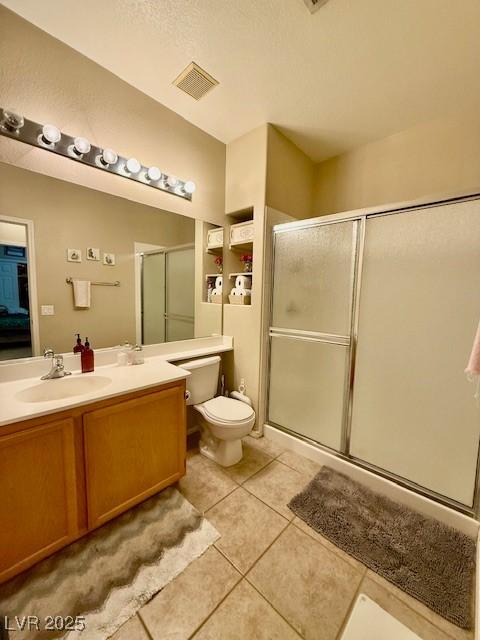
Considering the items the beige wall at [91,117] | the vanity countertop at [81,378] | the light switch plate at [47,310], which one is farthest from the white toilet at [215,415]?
the beige wall at [91,117]

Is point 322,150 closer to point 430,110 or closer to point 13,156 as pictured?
point 430,110

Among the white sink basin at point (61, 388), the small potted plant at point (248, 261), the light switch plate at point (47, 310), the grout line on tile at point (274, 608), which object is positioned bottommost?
the grout line on tile at point (274, 608)

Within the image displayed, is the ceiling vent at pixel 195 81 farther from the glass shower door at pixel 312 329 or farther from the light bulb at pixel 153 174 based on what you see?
the glass shower door at pixel 312 329

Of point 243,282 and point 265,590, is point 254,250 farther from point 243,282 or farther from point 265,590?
point 265,590

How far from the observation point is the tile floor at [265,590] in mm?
978

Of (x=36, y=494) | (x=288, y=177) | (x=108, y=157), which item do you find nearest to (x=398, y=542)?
(x=36, y=494)

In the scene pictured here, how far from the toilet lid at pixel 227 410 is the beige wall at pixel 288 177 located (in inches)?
65.5

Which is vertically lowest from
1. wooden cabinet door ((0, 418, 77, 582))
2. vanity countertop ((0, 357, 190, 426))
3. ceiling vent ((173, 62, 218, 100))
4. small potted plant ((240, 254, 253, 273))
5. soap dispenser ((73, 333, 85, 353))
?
wooden cabinet door ((0, 418, 77, 582))

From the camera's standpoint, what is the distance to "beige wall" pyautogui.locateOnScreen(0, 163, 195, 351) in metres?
1.41

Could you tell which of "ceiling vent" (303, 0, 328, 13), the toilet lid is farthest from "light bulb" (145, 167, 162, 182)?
the toilet lid

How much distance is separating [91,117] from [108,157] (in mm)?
245

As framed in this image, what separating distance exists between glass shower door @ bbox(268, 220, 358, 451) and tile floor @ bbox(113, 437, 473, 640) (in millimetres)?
697

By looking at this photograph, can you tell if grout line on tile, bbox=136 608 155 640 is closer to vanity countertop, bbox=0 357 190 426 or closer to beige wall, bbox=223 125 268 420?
vanity countertop, bbox=0 357 190 426

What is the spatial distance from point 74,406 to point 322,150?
2.78 m
